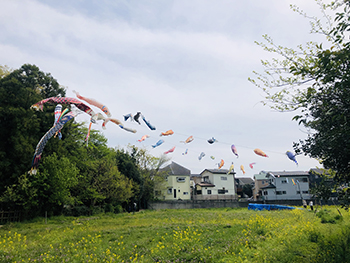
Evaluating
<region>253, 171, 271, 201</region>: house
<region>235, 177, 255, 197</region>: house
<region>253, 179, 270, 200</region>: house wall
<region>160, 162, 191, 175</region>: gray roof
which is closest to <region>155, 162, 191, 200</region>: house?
<region>160, 162, 191, 175</region>: gray roof

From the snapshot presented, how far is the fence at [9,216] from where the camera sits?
1706cm

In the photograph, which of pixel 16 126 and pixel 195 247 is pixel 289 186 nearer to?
pixel 195 247

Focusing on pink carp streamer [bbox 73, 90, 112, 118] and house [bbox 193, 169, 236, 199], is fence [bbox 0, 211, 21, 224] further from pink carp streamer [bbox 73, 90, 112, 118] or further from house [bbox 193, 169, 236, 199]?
house [bbox 193, 169, 236, 199]

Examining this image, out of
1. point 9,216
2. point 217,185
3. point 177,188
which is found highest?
point 217,185

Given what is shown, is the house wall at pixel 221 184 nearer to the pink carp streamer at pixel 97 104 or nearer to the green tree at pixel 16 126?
the green tree at pixel 16 126

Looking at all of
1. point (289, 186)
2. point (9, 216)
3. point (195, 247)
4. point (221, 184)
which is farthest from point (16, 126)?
point (289, 186)

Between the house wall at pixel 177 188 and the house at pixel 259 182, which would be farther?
the house at pixel 259 182

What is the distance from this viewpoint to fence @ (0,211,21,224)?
56.0ft

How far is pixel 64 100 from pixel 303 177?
144 feet

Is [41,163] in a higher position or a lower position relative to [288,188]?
higher

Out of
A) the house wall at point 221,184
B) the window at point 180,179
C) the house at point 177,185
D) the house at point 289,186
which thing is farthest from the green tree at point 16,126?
the house at point 289,186

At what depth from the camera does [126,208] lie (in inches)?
1296

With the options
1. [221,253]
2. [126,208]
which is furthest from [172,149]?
[126,208]

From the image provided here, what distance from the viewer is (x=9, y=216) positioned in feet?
57.7
